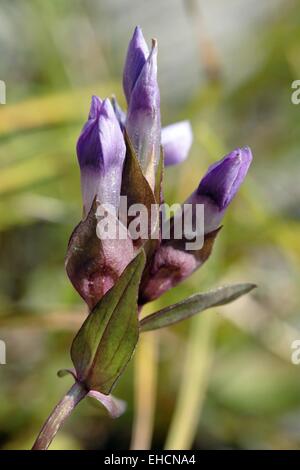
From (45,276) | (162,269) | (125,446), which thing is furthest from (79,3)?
(162,269)

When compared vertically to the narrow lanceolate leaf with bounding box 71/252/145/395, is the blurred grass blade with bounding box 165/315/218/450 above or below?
below

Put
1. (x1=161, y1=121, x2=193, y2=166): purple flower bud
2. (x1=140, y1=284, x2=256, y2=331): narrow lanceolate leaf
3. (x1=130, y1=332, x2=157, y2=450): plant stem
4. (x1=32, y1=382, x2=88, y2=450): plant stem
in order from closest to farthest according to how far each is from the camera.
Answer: (x1=32, y1=382, x2=88, y2=450): plant stem → (x1=140, y1=284, x2=256, y2=331): narrow lanceolate leaf → (x1=161, y1=121, x2=193, y2=166): purple flower bud → (x1=130, y1=332, x2=157, y2=450): plant stem

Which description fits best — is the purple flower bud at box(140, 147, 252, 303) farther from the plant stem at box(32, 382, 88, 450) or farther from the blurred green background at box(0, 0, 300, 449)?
the blurred green background at box(0, 0, 300, 449)

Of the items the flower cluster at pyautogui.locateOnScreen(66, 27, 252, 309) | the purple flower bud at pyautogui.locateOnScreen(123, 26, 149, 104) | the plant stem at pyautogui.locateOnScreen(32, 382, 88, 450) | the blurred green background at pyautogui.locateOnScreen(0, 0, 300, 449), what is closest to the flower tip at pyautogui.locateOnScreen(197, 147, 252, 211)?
the flower cluster at pyautogui.locateOnScreen(66, 27, 252, 309)

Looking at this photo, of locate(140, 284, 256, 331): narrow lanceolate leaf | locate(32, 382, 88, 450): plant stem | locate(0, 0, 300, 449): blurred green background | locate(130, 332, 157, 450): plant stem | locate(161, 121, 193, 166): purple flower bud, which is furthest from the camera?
locate(0, 0, 300, 449): blurred green background

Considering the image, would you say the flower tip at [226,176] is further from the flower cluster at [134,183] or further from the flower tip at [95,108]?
the flower tip at [95,108]

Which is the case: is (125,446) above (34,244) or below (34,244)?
below

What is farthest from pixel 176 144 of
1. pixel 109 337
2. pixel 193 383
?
pixel 193 383

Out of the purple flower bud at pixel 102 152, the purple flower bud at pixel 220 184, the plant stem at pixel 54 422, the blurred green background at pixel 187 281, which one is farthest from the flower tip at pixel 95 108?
the blurred green background at pixel 187 281

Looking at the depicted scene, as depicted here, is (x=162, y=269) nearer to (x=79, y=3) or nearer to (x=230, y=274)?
(x=230, y=274)
